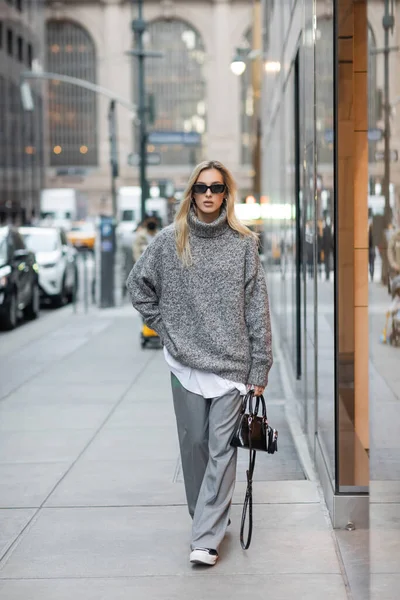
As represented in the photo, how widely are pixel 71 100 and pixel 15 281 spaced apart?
351ft

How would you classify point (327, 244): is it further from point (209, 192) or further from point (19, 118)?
point (19, 118)

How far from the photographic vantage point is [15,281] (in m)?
18.8

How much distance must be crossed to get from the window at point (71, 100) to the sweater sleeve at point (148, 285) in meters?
109

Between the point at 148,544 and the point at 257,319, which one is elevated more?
the point at 257,319

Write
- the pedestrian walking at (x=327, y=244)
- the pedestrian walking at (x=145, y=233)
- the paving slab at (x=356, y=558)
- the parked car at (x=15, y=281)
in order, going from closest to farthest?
the paving slab at (x=356, y=558) → the pedestrian walking at (x=327, y=244) → the pedestrian walking at (x=145, y=233) → the parked car at (x=15, y=281)

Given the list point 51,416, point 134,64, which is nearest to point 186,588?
point 51,416

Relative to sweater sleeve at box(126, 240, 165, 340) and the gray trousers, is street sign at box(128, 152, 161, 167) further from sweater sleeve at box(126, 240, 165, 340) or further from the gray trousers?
the gray trousers

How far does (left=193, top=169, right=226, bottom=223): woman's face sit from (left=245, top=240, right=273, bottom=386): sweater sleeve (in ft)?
0.86

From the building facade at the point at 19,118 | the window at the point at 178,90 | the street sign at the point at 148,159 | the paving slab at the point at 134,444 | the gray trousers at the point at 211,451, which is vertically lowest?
the paving slab at the point at 134,444

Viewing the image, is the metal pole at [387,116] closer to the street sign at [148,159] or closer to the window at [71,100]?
the street sign at [148,159]

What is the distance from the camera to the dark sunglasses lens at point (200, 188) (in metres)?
5.25

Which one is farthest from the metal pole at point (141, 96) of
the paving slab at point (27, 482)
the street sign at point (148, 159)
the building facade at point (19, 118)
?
the building facade at point (19, 118)

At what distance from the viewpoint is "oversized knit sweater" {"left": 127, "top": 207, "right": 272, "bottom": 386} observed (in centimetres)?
520

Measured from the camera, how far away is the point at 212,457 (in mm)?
5211
